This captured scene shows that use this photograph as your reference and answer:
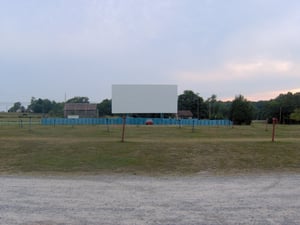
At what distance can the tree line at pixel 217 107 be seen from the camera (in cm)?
9431

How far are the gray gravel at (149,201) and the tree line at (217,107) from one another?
8334cm

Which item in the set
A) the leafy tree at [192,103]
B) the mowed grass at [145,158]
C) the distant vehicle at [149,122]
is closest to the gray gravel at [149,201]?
the mowed grass at [145,158]

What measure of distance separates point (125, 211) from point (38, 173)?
249 inches

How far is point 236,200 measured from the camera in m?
7.16

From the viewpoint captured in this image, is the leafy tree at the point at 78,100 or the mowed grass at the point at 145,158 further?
the leafy tree at the point at 78,100

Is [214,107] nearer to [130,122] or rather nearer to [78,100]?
[78,100]

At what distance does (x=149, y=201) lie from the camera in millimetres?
7090

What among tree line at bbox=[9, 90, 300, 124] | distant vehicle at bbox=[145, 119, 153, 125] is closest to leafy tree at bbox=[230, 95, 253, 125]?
tree line at bbox=[9, 90, 300, 124]

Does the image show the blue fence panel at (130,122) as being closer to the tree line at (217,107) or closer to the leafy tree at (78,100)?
the tree line at (217,107)

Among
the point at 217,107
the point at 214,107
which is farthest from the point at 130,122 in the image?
the point at 217,107

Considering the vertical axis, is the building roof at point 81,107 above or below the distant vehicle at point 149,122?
above

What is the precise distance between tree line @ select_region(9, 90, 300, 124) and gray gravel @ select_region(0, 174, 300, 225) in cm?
8334

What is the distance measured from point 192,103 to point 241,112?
31644mm

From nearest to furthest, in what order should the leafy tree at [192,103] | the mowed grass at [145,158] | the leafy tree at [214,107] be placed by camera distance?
the mowed grass at [145,158] < the leafy tree at [192,103] < the leafy tree at [214,107]
